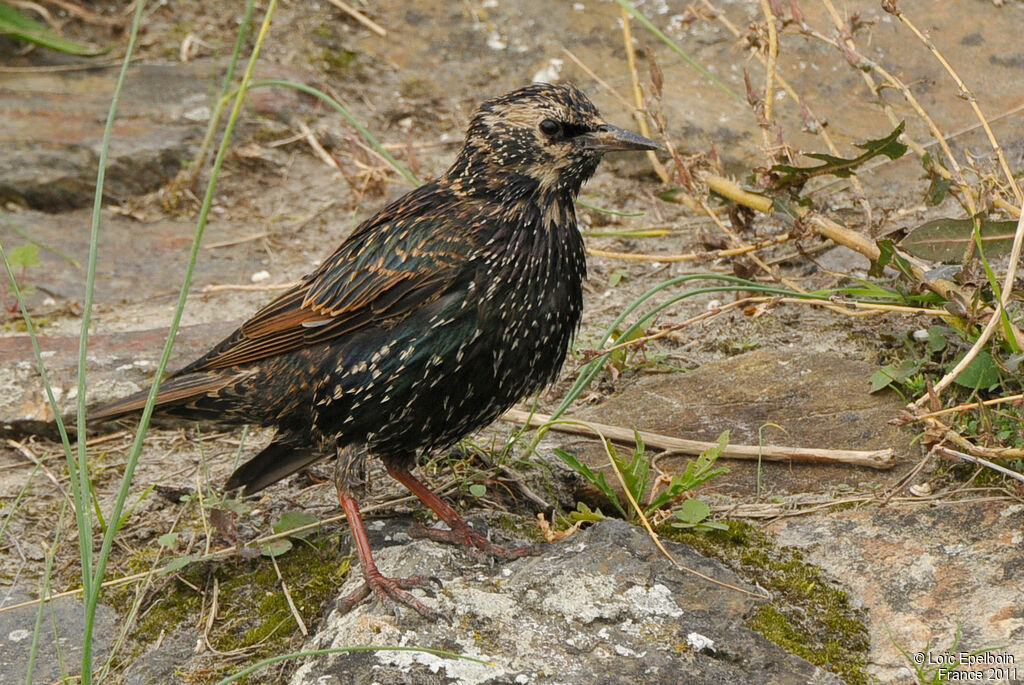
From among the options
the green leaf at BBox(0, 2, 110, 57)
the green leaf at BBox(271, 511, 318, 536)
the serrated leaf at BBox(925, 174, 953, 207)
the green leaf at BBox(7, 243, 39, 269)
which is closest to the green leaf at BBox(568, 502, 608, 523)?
the green leaf at BBox(271, 511, 318, 536)

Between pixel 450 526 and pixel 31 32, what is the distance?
13.7 feet

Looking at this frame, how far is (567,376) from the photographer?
4148mm

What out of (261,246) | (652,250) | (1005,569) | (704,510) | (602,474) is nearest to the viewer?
(1005,569)

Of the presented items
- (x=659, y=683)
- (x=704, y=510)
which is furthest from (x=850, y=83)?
(x=659, y=683)

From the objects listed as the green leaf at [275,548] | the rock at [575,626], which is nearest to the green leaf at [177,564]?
the green leaf at [275,548]

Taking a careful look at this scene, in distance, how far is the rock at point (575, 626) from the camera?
97.9 inches

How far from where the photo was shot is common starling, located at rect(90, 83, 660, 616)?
3.16 m

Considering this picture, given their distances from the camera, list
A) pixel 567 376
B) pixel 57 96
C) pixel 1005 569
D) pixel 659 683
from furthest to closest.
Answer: pixel 57 96, pixel 567 376, pixel 1005 569, pixel 659 683

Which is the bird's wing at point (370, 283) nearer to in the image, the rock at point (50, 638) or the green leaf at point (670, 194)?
the rock at point (50, 638)

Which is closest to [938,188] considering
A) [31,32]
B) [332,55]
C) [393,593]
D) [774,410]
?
[774,410]

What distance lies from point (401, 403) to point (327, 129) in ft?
10.3

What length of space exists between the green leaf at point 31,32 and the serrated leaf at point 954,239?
4.48 metres

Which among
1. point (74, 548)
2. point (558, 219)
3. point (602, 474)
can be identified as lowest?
point (74, 548)

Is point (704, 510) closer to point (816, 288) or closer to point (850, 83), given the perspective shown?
point (816, 288)
